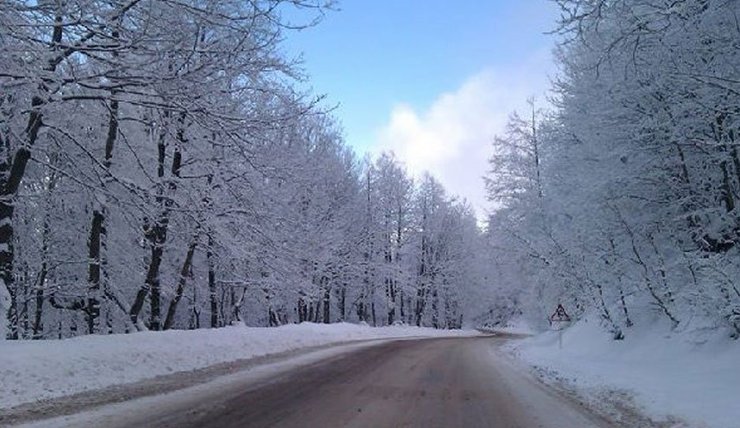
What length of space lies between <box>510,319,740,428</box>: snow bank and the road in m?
1.10

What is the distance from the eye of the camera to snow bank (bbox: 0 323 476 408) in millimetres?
10094

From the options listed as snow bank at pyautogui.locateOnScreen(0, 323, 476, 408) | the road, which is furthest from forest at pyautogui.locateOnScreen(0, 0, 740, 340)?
the road

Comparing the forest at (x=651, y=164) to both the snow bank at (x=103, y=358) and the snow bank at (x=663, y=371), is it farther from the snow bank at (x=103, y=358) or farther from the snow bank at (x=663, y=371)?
the snow bank at (x=103, y=358)

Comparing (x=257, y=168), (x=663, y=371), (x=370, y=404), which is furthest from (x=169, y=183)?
(x=663, y=371)

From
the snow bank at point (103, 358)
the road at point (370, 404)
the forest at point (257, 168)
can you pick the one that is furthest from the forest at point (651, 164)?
the snow bank at point (103, 358)

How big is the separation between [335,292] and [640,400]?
44.3m

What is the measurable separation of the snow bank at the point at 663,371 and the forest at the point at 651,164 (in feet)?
1.55

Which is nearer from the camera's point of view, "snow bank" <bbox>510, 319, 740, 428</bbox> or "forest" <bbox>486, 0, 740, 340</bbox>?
"snow bank" <bbox>510, 319, 740, 428</bbox>

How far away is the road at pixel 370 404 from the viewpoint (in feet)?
27.7

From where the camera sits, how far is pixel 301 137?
40000 mm

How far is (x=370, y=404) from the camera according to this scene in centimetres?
1012

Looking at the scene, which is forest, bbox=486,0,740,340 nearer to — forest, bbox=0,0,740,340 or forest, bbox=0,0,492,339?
forest, bbox=0,0,740,340

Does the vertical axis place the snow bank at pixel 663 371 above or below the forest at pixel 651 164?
below

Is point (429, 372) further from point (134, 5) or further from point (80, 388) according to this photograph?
point (134, 5)
